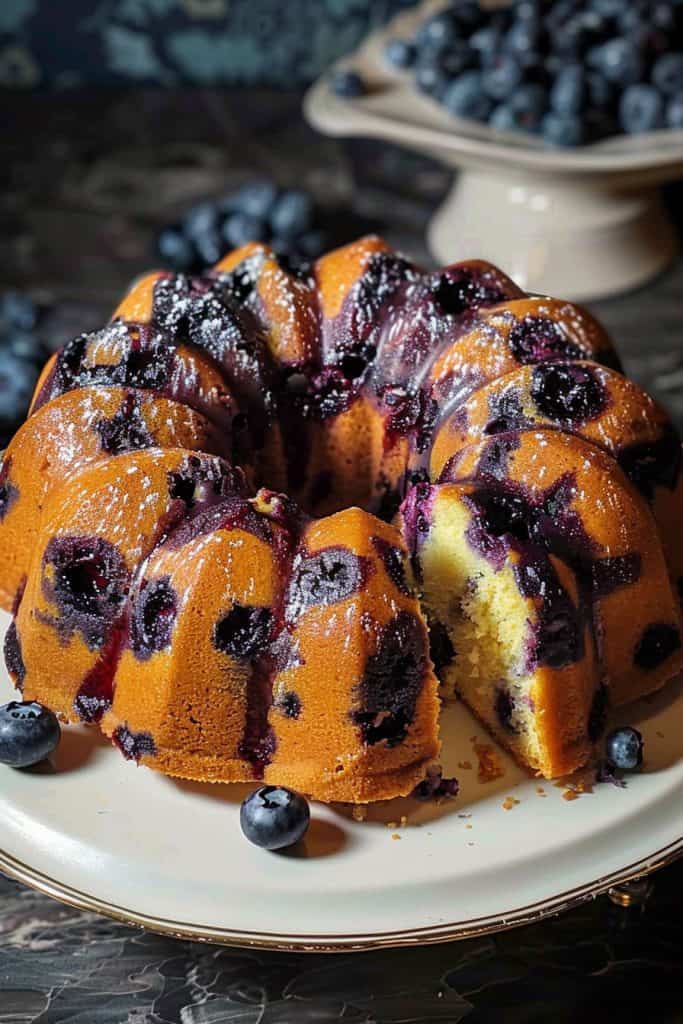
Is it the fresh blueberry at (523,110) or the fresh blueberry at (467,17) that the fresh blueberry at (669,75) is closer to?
the fresh blueberry at (523,110)

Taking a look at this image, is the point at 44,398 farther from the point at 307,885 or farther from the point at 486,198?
the point at 486,198

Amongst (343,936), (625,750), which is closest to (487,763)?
(625,750)

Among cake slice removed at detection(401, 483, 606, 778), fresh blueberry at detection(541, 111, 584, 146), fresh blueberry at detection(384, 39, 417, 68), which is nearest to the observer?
cake slice removed at detection(401, 483, 606, 778)

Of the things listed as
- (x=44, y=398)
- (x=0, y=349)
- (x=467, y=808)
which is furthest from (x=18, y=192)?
(x=467, y=808)

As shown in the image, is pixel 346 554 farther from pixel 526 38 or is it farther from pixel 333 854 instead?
pixel 526 38

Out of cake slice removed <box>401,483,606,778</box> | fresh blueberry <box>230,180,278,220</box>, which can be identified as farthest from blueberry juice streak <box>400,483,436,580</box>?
fresh blueberry <box>230,180,278,220</box>

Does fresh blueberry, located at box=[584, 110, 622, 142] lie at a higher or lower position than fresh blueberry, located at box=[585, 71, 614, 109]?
lower

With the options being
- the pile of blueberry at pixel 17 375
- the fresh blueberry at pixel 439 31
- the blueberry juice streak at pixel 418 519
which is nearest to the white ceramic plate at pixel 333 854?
the blueberry juice streak at pixel 418 519

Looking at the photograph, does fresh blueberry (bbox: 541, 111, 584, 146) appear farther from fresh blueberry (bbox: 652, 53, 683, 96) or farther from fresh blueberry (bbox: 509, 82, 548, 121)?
fresh blueberry (bbox: 652, 53, 683, 96)

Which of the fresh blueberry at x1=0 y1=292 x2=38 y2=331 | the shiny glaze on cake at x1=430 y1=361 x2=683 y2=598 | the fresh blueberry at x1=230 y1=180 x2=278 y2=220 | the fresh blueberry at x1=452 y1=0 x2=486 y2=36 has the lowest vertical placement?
the fresh blueberry at x1=0 y1=292 x2=38 y2=331
